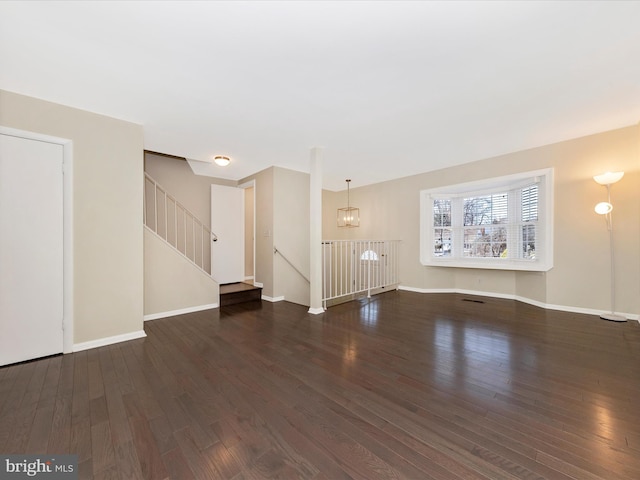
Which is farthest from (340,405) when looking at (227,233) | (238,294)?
(227,233)

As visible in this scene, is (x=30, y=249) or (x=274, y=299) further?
(x=274, y=299)

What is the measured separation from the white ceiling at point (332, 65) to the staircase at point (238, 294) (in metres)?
2.70

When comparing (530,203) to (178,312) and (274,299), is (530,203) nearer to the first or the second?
(274,299)

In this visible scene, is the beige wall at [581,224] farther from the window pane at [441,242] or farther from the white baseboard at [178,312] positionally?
the white baseboard at [178,312]

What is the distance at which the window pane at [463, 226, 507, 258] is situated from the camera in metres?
4.94

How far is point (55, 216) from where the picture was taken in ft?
8.50

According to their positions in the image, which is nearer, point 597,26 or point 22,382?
point 597,26

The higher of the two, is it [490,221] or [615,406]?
[490,221]

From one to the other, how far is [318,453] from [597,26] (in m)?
3.37

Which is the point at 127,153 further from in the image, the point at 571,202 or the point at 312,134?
the point at 571,202

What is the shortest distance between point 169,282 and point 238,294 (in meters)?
1.22

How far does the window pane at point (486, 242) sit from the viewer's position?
494 centimetres

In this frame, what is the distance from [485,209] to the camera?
5145 mm

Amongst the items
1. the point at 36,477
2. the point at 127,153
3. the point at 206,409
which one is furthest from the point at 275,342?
the point at 127,153
